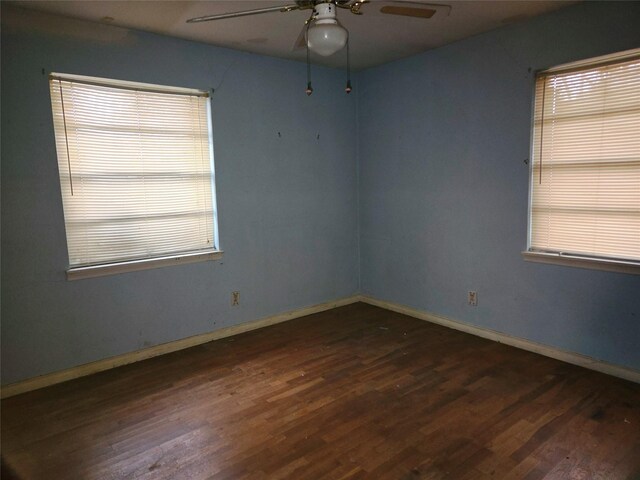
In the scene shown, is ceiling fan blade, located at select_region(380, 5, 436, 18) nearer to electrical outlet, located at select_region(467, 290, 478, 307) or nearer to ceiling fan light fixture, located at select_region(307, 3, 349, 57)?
ceiling fan light fixture, located at select_region(307, 3, 349, 57)

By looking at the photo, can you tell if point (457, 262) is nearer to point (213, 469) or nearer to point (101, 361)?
point (213, 469)

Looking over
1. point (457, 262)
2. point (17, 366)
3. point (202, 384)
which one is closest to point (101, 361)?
point (17, 366)

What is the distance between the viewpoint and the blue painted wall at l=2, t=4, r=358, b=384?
2.72 m

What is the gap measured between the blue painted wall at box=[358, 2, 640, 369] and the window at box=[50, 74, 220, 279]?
1735 millimetres

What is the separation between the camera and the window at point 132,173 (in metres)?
2.92

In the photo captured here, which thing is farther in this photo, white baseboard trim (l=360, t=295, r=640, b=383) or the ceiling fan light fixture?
white baseboard trim (l=360, t=295, r=640, b=383)

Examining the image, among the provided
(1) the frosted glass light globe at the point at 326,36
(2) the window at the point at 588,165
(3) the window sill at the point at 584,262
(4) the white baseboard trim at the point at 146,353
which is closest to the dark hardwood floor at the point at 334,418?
(4) the white baseboard trim at the point at 146,353

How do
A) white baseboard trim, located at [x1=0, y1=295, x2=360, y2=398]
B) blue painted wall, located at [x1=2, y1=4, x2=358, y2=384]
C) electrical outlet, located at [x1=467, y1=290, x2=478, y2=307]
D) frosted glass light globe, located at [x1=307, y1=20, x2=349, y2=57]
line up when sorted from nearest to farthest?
frosted glass light globe, located at [x1=307, y1=20, x2=349, y2=57] < blue painted wall, located at [x1=2, y1=4, x2=358, y2=384] < white baseboard trim, located at [x1=0, y1=295, x2=360, y2=398] < electrical outlet, located at [x1=467, y1=290, x2=478, y2=307]

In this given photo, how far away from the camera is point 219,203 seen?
11.7ft

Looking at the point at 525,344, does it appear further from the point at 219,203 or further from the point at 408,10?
the point at 219,203

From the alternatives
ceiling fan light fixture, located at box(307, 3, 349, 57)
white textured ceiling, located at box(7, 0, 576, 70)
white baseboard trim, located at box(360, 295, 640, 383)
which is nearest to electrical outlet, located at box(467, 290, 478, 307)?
white baseboard trim, located at box(360, 295, 640, 383)

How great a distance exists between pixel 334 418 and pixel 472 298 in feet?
5.91

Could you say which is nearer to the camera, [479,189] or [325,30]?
[325,30]

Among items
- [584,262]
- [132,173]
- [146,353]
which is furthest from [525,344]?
[132,173]
